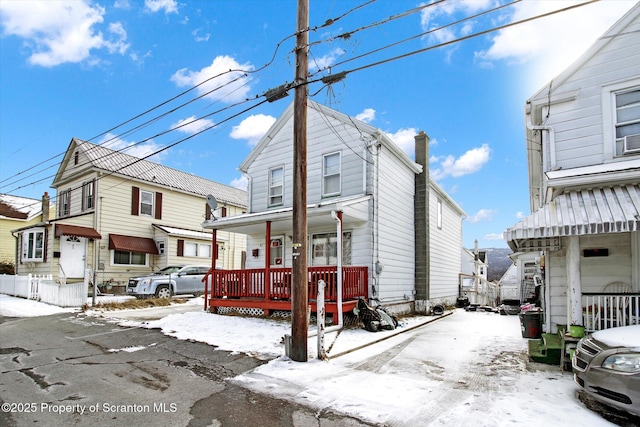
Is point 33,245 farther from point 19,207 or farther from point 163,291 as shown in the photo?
point 19,207

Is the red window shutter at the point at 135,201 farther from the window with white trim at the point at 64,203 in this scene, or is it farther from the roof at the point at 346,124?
the roof at the point at 346,124

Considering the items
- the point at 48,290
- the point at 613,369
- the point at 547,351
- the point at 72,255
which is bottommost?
the point at 48,290

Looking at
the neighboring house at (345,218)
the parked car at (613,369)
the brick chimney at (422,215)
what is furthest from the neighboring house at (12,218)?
the parked car at (613,369)

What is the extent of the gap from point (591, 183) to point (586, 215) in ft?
3.70

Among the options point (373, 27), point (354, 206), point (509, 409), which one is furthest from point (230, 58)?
point (509, 409)

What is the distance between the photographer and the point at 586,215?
241 inches

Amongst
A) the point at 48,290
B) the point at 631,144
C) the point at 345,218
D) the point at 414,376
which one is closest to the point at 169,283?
the point at 48,290

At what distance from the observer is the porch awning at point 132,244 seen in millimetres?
18989

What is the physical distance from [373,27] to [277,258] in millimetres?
8911

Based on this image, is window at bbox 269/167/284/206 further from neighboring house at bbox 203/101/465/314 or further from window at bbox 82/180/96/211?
window at bbox 82/180/96/211

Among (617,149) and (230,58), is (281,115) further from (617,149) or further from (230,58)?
(617,149)

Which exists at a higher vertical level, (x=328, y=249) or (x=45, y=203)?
(x=45, y=203)

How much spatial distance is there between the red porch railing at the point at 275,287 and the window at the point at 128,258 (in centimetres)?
920

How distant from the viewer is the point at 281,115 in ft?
47.0
